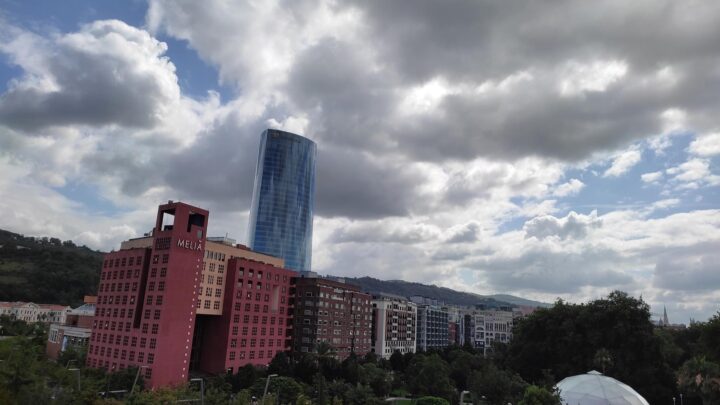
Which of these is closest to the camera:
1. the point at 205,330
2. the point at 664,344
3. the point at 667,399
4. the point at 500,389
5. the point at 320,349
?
the point at 500,389

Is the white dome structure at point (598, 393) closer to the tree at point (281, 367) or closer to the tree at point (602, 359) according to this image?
the tree at point (602, 359)

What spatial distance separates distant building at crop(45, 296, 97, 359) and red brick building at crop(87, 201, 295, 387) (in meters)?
14.5

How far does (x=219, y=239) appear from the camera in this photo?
11969cm

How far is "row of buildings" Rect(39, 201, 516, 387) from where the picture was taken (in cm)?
9231

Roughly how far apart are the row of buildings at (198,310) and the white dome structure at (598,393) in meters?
58.8

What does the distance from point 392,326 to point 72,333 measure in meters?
93.6

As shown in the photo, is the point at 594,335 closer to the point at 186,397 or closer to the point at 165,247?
the point at 186,397

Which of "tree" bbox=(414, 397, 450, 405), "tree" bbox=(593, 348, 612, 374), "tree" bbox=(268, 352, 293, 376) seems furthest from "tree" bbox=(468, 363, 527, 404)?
"tree" bbox=(268, 352, 293, 376)

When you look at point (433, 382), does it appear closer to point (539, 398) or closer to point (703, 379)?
point (539, 398)

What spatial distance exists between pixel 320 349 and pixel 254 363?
20146 millimetres

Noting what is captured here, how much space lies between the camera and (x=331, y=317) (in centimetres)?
13125

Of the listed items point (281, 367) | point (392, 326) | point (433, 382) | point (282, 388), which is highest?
point (392, 326)

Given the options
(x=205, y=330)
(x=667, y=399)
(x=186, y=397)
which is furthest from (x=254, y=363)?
(x=667, y=399)

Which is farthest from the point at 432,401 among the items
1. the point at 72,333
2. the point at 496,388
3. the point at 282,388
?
the point at 72,333
